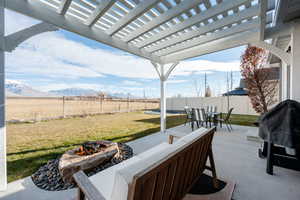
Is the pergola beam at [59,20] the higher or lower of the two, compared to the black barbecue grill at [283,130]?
higher

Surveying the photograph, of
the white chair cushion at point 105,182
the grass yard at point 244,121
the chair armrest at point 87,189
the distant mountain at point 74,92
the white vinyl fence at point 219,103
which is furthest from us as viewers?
the white vinyl fence at point 219,103

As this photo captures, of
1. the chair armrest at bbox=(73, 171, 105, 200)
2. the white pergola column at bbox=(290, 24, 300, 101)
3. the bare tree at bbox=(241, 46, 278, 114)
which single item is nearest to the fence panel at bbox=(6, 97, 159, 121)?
the chair armrest at bbox=(73, 171, 105, 200)

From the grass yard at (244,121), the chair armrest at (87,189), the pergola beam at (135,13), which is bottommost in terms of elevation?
the grass yard at (244,121)

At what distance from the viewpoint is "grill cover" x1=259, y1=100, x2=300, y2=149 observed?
1984 mm

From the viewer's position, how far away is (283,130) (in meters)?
2.08

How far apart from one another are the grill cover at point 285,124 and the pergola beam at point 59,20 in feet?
11.2

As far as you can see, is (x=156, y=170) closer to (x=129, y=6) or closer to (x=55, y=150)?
(x=129, y=6)

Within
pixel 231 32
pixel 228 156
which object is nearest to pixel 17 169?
pixel 228 156

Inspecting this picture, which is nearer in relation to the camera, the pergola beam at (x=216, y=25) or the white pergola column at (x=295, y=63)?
the pergola beam at (x=216, y=25)

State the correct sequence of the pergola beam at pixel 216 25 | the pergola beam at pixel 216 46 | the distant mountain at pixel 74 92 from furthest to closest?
the distant mountain at pixel 74 92 < the pergola beam at pixel 216 46 < the pergola beam at pixel 216 25

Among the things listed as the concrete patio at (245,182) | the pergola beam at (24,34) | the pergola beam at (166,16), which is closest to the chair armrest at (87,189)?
the concrete patio at (245,182)

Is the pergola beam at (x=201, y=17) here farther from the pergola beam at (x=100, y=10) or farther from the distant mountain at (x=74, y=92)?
the distant mountain at (x=74, y=92)

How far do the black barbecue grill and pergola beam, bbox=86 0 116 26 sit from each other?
3.12 metres

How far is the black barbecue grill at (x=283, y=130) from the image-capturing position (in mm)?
1994
